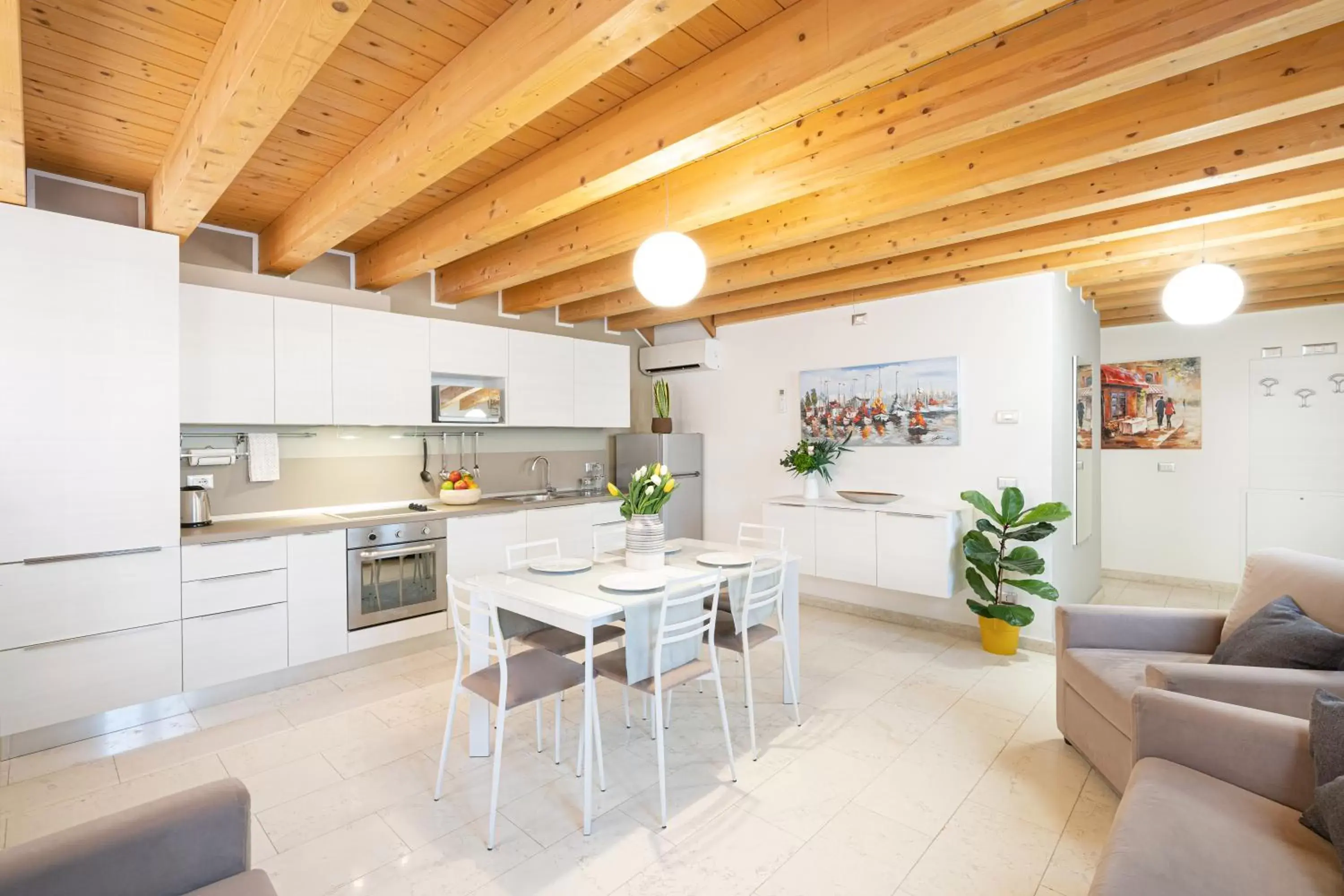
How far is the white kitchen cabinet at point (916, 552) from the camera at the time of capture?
4285mm

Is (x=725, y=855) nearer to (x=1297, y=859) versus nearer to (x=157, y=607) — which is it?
(x=1297, y=859)

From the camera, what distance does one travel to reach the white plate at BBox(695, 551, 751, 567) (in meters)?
3.01

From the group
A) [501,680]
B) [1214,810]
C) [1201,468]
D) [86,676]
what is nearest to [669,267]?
[501,680]

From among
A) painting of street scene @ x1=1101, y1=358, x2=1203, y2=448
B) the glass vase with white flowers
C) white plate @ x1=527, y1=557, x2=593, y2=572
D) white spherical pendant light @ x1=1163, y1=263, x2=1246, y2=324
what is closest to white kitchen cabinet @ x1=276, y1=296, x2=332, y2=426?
white plate @ x1=527, y1=557, x2=593, y2=572

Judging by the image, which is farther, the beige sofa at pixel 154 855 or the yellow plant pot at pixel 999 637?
the yellow plant pot at pixel 999 637

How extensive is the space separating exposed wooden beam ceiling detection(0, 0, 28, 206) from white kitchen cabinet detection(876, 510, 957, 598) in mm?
4666

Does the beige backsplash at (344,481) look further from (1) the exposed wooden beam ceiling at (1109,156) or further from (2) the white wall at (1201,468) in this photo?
(2) the white wall at (1201,468)

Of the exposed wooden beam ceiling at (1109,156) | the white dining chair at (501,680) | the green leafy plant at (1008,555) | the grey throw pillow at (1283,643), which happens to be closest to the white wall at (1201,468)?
the green leafy plant at (1008,555)

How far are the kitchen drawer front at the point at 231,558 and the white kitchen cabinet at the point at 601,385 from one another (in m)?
2.51

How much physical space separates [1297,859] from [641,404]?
18.2 feet

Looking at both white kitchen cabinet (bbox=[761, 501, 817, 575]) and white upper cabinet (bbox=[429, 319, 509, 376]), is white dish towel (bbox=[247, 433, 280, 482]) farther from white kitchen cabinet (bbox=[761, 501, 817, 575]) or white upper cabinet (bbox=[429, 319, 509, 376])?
white kitchen cabinet (bbox=[761, 501, 817, 575])

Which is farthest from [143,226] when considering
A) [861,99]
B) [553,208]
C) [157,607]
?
[861,99]

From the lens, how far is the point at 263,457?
394 centimetres

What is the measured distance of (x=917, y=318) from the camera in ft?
15.6
